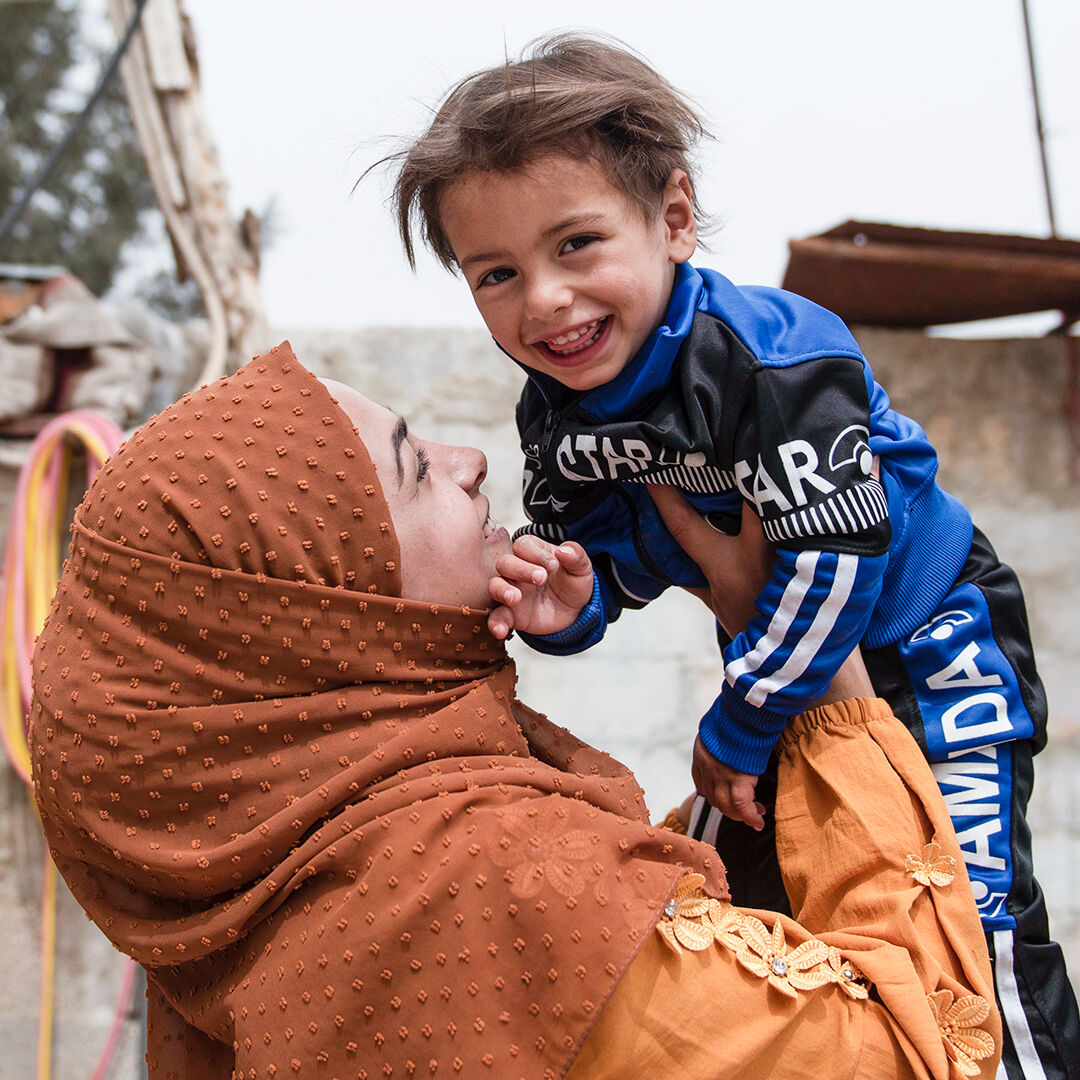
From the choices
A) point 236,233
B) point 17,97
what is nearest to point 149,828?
point 236,233

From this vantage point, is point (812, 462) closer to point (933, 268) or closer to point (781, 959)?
point (781, 959)

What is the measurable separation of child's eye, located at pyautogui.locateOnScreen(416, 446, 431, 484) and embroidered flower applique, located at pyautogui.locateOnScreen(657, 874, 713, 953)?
0.66m

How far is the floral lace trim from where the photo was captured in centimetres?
121

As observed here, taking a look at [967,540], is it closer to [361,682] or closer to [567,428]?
[567,428]

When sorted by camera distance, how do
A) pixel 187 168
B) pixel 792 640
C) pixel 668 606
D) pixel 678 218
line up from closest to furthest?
1. pixel 792 640
2. pixel 678 218
3. pixel 668 606
4. pixel 187 168

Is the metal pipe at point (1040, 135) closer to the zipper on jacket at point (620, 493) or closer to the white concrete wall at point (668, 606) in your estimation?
the white concrete wall at point (668, 606)

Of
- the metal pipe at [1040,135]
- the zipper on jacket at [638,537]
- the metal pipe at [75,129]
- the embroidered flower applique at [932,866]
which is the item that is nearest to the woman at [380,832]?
the embroidered flower applique at [932,866]

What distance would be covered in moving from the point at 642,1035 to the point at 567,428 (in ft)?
3.00

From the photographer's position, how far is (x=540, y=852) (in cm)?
120

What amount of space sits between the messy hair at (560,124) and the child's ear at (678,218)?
0.02 metres

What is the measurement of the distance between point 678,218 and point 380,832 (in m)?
1.10

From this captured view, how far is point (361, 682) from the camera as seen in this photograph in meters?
1.38

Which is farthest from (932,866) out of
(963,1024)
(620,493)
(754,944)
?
(620,493)

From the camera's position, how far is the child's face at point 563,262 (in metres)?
1.52
